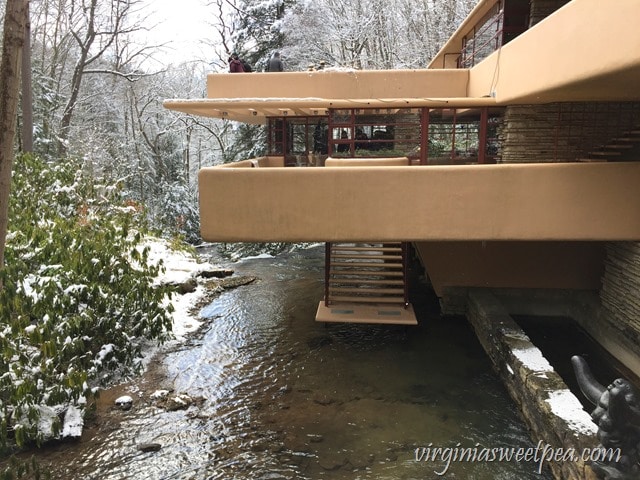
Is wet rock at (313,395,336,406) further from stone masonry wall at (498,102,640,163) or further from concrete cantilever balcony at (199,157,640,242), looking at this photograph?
stone masonry wall at (498,102,640,163)

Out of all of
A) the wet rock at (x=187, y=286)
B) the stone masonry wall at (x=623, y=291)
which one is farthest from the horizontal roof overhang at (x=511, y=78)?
the wet rock at (x=187, y=286)

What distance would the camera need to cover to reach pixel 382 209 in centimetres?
748

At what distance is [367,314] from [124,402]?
16.8 ft

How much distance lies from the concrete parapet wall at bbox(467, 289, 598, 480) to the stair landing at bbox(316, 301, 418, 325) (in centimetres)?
160

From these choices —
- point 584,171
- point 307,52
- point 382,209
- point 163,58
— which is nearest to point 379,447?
point 382,209

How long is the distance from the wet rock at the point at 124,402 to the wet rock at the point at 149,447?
1.16m

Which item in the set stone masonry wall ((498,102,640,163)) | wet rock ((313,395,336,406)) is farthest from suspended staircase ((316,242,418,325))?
stone masonry wall ((498,102,640,163))

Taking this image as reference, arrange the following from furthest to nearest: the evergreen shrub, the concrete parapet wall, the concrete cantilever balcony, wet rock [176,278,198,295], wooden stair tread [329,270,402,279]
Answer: wet rock [176,278,198,295] → wooden stair tread [329,270,402,279] → the concrete cantilever balcony → the evergreen shrub → the concrete parapet wall

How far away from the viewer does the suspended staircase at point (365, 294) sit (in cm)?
1014

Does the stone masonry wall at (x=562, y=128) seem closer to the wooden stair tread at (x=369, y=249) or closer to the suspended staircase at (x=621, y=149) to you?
the suspended staircase at (x=621, y=149)

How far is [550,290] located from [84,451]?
9.84 m

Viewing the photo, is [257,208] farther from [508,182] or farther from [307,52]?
[307,52]

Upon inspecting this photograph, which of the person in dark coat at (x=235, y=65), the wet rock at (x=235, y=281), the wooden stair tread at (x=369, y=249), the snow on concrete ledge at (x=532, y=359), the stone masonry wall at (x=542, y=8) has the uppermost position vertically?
the stone masonry wall at (x=542, y=8)

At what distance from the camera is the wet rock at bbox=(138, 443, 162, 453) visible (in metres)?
6.60
